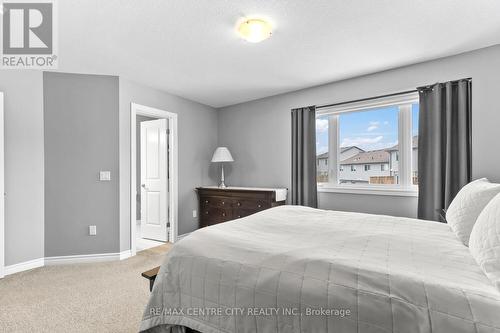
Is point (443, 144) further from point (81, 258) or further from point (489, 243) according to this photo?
point (81, 258)

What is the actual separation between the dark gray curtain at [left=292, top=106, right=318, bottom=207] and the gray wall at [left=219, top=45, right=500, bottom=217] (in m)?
0.16

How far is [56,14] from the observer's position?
201 cm

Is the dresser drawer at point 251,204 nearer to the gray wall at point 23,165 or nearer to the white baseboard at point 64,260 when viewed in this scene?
the white baseboard at point 64,260

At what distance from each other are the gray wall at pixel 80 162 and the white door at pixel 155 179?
2.93 ft

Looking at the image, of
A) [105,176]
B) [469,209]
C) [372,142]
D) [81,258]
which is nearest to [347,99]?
[372,142]

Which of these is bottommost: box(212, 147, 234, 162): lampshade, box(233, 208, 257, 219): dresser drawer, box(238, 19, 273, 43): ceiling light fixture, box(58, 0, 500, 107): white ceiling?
box(233, 208, 257, 219): dresser drawer

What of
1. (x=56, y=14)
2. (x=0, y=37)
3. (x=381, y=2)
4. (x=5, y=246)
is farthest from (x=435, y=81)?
(x=5, y=246)

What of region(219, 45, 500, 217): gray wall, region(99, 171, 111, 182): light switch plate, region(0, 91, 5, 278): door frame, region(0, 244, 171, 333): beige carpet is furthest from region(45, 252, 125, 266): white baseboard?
region(219, 45, 500, 217): gray wall

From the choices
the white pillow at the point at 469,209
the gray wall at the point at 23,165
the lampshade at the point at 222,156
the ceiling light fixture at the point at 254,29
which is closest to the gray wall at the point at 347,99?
the lampshade at the point at 222,156

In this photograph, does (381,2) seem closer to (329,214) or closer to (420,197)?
(329,214)

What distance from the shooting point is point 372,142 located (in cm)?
350

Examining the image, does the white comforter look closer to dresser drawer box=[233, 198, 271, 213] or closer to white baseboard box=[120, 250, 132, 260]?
dresser drawer box=[233, 198, 271, 213]

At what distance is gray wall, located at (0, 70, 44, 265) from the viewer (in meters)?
2.88

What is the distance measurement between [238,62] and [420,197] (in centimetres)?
259
